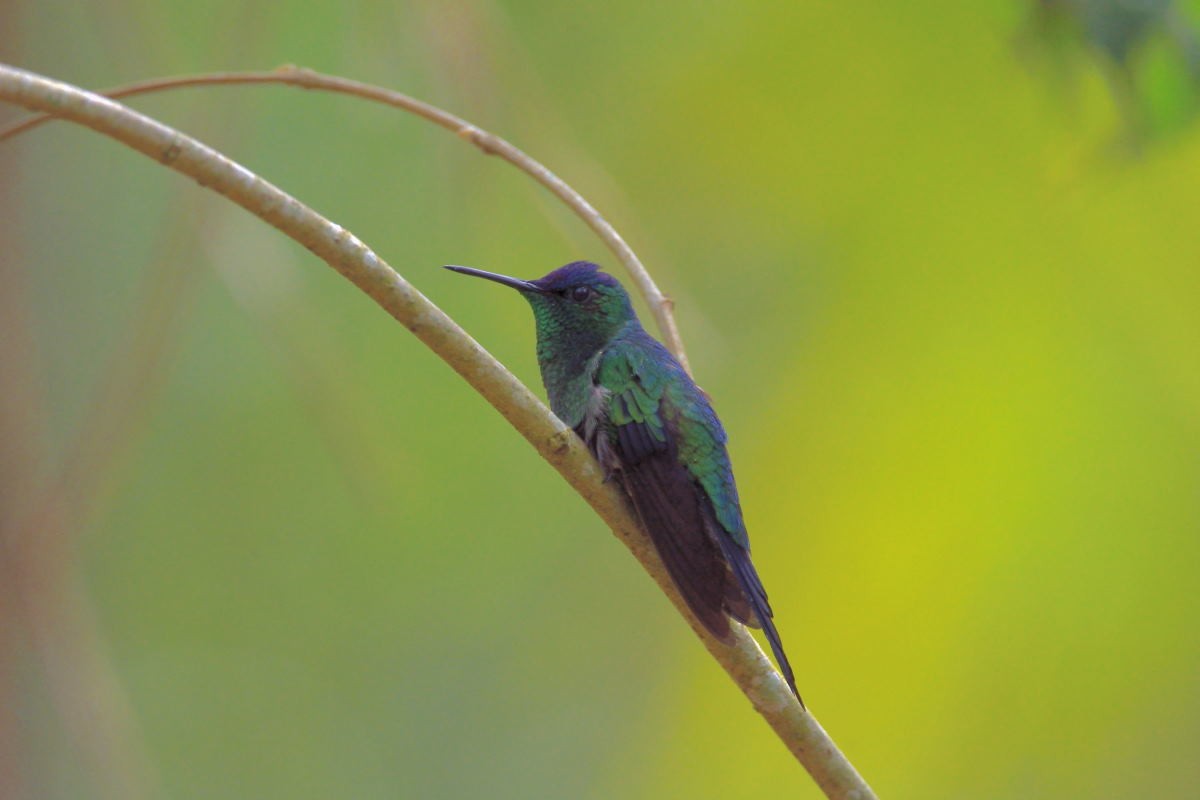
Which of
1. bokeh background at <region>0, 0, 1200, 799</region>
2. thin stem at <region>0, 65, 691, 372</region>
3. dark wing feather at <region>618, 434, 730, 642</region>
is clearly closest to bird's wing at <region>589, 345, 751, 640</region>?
dark wing feather at <region>618, 434, 730, 642</region>

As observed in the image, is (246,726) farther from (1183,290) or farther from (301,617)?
(1183,290)

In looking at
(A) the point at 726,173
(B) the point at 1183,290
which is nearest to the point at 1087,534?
(B) the point at 1183,290

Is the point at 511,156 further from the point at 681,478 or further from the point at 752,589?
the point at 752,589

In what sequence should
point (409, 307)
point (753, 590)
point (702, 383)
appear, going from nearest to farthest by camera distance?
point (409, 307)
point (753, 590)
point (702, 383)

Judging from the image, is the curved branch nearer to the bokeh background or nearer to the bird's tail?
the bird's tail

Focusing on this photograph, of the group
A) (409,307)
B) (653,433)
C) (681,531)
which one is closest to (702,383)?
(653,433)

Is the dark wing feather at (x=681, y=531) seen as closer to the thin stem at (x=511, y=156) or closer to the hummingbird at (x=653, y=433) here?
the hummingbird at (x=653, y=433)
